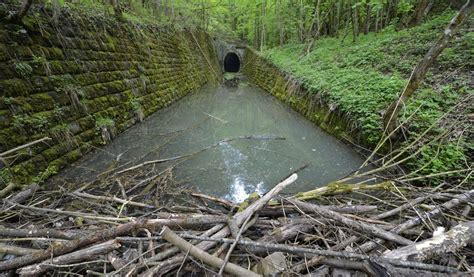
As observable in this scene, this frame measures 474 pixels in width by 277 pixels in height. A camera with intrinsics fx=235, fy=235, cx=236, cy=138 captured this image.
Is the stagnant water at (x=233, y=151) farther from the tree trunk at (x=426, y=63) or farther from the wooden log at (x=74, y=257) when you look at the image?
the wooden log at (x=74, y=257)

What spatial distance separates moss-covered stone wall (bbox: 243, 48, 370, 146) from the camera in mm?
5388

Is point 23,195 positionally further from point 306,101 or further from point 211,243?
point 306,101

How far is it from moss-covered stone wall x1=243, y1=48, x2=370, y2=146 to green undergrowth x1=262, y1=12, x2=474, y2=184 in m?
0.20

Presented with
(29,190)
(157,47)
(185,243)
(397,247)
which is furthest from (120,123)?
(397,247)

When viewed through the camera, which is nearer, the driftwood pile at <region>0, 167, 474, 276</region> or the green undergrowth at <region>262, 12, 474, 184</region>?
the driftwood pile at <region>0, 167, 474, 276</region>

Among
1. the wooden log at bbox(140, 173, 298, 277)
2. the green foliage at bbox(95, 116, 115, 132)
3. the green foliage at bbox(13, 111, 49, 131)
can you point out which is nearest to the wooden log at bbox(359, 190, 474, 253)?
the wooden log at bbox(140, 173, 298, 277)

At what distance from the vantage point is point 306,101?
7766 mm

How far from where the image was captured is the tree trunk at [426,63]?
2907mm

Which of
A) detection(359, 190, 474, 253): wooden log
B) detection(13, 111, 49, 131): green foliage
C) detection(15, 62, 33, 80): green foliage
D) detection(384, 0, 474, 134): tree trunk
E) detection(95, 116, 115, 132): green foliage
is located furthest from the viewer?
detection(95, 116, 115, 132): green foliage

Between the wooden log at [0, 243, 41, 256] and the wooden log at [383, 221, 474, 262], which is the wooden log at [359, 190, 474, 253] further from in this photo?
the wooden log at [0, 243, 41, 256]

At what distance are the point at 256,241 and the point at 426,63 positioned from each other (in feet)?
11.3

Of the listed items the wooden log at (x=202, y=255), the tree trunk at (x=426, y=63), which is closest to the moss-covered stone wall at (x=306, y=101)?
the tree trunk at (x=426, y=63)

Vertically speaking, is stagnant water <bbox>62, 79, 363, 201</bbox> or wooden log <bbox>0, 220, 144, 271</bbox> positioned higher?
wooden log <bbox>0, 220, 144, 271</bbox>

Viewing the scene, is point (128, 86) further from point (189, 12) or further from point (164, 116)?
point (189, 12)
